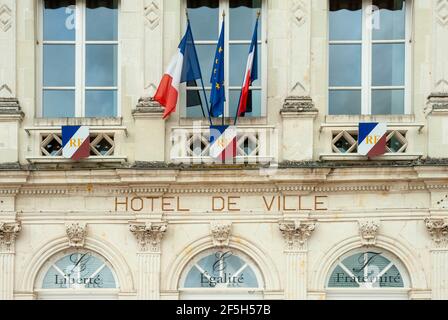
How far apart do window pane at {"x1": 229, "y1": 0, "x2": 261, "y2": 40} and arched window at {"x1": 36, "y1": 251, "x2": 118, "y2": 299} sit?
5.10 m

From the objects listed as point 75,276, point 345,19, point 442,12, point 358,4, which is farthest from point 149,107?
point 442,12

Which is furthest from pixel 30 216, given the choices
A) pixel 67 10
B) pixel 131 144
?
pixel 67 10

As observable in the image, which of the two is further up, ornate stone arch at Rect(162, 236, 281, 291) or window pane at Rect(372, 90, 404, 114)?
window pane at Rect(372, 90, 404, 114)

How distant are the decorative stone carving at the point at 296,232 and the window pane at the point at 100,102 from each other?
159 inches

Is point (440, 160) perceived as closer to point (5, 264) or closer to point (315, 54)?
point (315, 54)

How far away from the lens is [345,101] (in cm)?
2212

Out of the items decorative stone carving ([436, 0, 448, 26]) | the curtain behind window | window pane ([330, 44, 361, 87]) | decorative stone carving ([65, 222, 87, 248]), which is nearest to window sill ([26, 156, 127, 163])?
decorative stone carving ([65, 222, 87, 248])

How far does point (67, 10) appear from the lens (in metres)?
22.5

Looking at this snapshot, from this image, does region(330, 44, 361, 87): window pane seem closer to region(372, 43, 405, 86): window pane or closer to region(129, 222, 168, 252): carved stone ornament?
region(372, 43, 405, 86): window pane

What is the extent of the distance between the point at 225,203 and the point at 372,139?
9.83 feet

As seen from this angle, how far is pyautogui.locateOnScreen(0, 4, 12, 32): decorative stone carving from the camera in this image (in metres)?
21.9

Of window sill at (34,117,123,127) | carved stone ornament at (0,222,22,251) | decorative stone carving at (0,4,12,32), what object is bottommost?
carved stone ornament at (0,222,22,251)

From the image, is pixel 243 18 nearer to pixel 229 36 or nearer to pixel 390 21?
pixel 229 36
